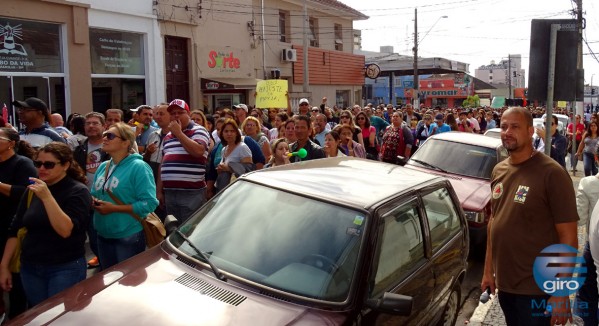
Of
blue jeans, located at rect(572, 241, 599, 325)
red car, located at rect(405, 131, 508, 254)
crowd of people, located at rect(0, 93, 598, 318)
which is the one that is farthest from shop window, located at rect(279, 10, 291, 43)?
blue jeans, located at rect(572, 241, 599, 325)

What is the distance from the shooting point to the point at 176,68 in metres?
17.2

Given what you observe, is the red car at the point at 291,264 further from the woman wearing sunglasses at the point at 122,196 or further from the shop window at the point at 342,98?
the shop window at the point at 342,98

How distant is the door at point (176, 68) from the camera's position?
664 inches

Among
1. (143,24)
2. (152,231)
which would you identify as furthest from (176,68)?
(152,231)

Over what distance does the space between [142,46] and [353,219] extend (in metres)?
13.9

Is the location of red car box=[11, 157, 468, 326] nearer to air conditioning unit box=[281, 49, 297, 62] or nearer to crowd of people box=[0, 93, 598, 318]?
crowd of people box=[0, 93, 598, 318]

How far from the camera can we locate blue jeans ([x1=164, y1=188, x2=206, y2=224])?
5.86m

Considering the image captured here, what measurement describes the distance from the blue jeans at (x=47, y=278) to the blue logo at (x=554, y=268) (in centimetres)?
315

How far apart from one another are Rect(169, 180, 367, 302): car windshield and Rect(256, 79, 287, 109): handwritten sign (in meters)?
9.75

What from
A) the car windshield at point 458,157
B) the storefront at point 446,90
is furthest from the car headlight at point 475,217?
the storefront at point 446,90

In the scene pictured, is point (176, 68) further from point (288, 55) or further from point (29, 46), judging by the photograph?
point (288, 55)

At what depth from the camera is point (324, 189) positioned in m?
3.64

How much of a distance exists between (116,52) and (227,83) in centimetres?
445

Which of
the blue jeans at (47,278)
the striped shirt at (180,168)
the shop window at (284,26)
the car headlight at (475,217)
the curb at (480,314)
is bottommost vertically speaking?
the curb at (480,314)
